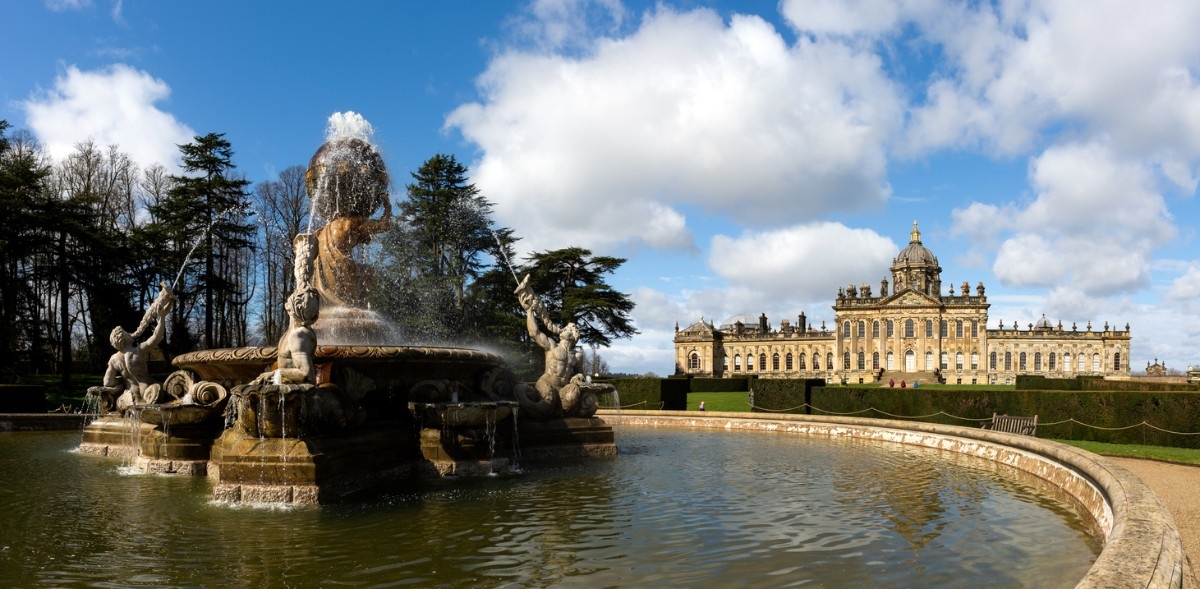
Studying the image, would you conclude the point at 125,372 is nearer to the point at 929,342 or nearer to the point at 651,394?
the point at 651,394

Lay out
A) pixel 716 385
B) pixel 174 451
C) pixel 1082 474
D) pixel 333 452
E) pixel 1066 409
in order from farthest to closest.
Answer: pixel 716 385 → pixel 1066 409 → pixel 174 451 → pixel 1082 474 → pixel 333 452

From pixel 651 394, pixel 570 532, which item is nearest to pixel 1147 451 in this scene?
pixel 570 532

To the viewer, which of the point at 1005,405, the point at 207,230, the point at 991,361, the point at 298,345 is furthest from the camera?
the point at 991,361

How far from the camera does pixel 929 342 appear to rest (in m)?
84.1

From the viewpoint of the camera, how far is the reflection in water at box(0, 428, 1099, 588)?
5434 mm

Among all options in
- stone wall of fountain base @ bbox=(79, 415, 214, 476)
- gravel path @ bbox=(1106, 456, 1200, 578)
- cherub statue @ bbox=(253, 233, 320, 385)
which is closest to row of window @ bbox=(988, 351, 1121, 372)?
gravel path @ bbox=(1106, 456, 1200, 578)

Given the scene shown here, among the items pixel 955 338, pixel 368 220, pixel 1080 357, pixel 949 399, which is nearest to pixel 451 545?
pixel 368 220

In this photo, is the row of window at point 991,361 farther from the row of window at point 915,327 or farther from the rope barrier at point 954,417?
the rope barrier at point 954,417

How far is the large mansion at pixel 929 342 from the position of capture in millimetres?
83375

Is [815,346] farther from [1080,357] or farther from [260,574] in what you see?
[260,574]

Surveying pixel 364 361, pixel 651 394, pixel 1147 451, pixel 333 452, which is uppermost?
pixel 364 361

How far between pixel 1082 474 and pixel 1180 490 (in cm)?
175

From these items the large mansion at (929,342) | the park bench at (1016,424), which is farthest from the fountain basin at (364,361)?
the large mansion at (929,342)

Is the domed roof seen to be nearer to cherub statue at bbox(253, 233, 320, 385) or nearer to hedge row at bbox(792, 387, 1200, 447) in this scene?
hedge row at bbox(792, 387, 1200, 447)
